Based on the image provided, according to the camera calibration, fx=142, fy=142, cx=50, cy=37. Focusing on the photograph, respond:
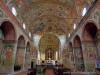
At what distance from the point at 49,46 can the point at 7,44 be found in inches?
962

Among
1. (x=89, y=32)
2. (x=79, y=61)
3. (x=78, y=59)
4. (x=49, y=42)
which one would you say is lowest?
(x=79, y=61)

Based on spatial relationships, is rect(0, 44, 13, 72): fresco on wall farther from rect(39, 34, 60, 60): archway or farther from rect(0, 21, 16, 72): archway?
rect(39, 34, 60, 60): archway

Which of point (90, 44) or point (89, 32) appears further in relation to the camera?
point (89, 32)

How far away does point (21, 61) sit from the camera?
1889 centimetres

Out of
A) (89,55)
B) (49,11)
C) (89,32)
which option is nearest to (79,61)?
(89,55)

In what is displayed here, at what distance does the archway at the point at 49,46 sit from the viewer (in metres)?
35.5

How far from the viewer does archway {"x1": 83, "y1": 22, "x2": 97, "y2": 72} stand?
14.5 m

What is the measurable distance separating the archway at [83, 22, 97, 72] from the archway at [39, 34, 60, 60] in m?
19.3

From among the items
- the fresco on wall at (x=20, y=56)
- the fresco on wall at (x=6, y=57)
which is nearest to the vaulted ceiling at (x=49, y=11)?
the fresco on wall at (x=20, y=56)

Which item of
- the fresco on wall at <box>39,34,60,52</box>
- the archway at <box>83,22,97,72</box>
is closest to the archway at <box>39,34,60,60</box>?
the fresco on wall at <box>39,34,60,52</box>

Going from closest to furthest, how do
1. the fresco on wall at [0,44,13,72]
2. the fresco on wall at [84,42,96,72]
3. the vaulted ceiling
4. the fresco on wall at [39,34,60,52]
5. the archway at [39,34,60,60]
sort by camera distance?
1. the fresco on wall at [0,44,13,72]
2. the fresco on wall at [84,42,96,72]
3. the vaulted ceiling
4. the fresco on wall at [39,34,60,52]
5. the archway at [39,34,60,60]

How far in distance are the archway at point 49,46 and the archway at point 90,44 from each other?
1929cm

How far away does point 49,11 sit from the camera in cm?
2380

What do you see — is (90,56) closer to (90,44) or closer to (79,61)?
(90,44)
